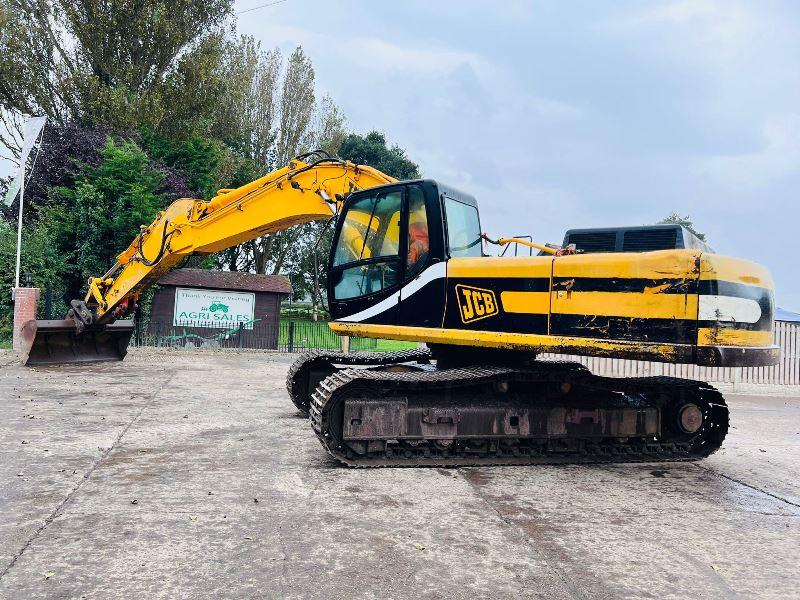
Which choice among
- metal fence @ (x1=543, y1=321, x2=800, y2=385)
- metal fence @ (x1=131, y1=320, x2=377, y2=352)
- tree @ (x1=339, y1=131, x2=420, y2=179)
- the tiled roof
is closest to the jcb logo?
metal fence @ (x1=543, y1=321, x2=800, y2=385)

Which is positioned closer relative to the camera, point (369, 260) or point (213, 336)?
point (369, 260)

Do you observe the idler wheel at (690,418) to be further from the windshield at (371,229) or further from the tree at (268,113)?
the tree at (268,113)

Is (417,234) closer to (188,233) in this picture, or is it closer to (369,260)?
(369,260)

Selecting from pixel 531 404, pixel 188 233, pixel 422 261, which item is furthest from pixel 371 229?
pixel 188 233

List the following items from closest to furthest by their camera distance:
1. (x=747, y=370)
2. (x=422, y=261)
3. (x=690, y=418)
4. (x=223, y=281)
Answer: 1. (x=422, y=261)
2. (x=690, y=418)
3. (x=747, y=370)
4. (x=223, y=281)

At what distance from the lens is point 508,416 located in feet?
18.5

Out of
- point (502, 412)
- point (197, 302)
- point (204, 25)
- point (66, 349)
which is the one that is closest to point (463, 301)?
point (502, 412)

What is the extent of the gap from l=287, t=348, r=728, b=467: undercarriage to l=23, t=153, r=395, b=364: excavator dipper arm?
2.96 m

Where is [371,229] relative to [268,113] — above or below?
below

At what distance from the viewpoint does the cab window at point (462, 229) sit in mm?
5961

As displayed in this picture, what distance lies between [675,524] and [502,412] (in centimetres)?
172

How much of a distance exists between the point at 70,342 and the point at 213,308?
29.1 feet

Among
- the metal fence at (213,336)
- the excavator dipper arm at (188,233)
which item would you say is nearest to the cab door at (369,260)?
the excavator dipper arm at (188,233)

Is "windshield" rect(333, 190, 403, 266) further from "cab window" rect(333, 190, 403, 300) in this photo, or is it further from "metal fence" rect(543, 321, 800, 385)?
"metal fence" rect(543, 321, 800, 385)
